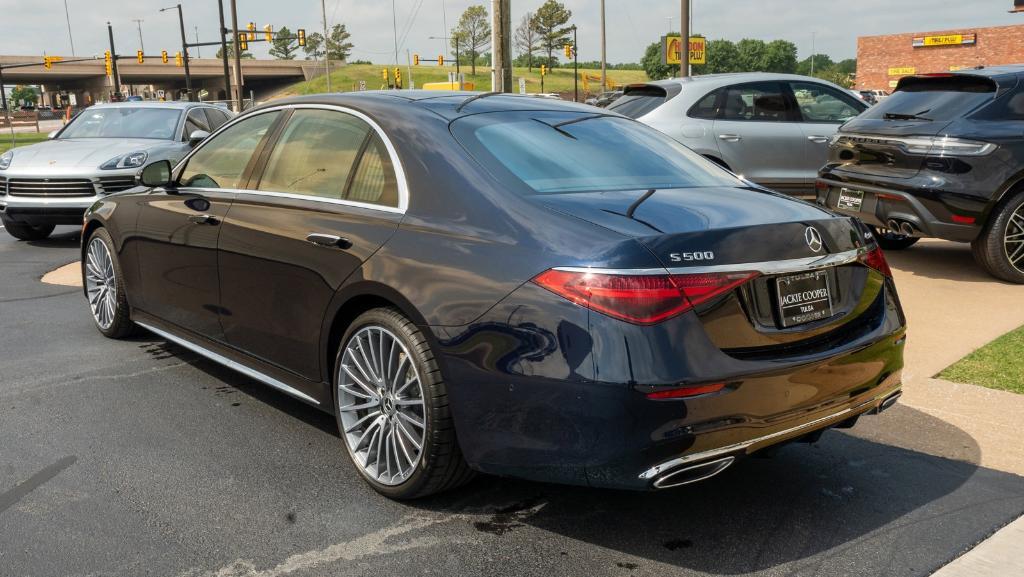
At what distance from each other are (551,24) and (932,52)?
53.1 meters

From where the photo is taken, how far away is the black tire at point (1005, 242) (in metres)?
7.29

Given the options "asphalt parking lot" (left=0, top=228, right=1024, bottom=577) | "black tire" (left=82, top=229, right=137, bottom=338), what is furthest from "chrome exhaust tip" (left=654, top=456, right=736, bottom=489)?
"black tire" (left=82, top=229, right=137, bottom=338)

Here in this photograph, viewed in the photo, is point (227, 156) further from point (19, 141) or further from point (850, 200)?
point (19, 141)

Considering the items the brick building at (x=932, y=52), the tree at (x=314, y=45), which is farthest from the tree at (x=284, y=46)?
the brick building at (x=932, y=52)

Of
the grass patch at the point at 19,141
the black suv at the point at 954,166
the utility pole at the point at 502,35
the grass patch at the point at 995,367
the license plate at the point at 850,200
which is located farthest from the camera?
the grass patch at the point at 19,141

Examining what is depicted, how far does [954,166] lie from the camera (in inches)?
283

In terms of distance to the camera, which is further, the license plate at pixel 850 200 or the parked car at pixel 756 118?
the parked car at pixel 756 118

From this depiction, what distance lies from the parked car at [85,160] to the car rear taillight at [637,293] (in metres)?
9.26

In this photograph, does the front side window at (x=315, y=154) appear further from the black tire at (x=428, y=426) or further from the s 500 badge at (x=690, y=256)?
the s 500 badge at (x=690, y=256)

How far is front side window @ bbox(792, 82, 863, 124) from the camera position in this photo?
33.8 feet

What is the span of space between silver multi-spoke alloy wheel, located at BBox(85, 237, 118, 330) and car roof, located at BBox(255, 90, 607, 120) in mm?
2068

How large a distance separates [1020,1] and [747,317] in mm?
59182

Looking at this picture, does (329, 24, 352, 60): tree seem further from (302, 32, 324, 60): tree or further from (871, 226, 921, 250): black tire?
(871, 226, 921, 250): black tire

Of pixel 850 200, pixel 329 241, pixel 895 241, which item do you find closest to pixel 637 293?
pixel 329 241
